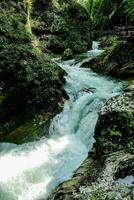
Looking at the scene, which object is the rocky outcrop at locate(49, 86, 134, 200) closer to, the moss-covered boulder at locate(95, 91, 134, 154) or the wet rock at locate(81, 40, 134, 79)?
the moss-covered boulder at locate(95, 91, 134, 154)

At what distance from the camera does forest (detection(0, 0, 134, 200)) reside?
6371 mm

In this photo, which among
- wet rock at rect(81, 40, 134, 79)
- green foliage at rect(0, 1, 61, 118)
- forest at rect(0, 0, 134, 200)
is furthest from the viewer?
wet rock at rect(81, 40, 134, 79)

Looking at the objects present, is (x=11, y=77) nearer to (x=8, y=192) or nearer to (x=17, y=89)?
(x=17, y=89)

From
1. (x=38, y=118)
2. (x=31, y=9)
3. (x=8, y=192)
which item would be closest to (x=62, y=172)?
(x=8, y=192)

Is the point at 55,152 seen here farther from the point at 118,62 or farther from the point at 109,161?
the point at 118,62

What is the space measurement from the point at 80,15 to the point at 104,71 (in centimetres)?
999

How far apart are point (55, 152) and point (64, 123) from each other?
1408 mm

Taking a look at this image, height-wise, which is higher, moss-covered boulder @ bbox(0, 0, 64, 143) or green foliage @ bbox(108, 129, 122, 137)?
moss-covered boulder @ bbox(0, 0, 64, 143)

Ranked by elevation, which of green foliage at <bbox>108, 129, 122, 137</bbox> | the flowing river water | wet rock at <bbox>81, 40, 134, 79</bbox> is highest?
wet rock at <bbox>81, 40, 134, 79</bbox>

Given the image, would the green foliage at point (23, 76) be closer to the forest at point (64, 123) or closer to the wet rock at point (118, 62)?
the forest at point (64, 123)

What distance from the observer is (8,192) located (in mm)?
7090

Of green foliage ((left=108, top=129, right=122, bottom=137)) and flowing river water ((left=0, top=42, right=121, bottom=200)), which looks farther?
green foliage ((left=108, top=129, right=122, bottom=137))

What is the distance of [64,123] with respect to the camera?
10.0m

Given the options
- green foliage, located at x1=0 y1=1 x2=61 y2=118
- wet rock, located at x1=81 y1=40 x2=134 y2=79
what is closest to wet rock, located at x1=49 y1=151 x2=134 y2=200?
green foliage, located at x1=0 y1=1 x2=61 y2=118
